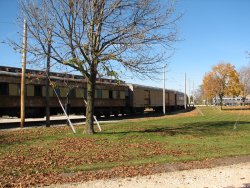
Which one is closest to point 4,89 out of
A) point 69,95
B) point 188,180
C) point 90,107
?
point 69,95

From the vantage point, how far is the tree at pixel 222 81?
65125mm

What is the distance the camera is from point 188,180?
8.16m

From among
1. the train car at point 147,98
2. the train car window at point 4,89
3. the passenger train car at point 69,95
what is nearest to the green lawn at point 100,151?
the passenger train car at point 69,95

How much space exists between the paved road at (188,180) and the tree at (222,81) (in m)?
57.6

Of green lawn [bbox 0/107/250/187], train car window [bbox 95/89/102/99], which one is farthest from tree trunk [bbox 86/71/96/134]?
train car window [bbox 95/89/102/99]

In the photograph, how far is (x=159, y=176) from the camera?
8.57m

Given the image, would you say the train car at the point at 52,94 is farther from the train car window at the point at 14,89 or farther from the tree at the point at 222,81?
the tree at the point at 222,81

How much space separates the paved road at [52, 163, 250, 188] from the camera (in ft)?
25.1

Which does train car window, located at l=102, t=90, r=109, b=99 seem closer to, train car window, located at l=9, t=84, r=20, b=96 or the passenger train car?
the passenger train car

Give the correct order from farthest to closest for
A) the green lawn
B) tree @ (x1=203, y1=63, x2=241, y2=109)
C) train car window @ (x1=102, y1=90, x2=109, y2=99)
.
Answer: tree @ (x1=203, y1=63, x2=241, y2=109) < train car window @ (x1=102, y1=90, x2=109, y2=99) < the green lawn

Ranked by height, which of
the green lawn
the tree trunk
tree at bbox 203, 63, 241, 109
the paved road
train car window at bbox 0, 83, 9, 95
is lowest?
the paved road

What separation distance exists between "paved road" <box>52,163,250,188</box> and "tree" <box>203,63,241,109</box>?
5760 centimetres

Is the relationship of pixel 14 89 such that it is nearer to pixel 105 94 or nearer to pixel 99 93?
pixel 99 93

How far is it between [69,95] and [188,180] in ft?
76.0
